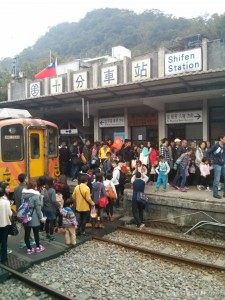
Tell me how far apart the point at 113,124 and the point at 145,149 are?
17.0ft

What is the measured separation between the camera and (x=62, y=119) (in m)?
17.8

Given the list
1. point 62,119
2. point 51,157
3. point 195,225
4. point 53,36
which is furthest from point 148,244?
point 53,36

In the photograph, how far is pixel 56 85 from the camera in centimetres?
1753

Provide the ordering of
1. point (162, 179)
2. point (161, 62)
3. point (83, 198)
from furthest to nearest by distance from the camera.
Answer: point (161, 62) → point (162, 179) → point (83, 198)

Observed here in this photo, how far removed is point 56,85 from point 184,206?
11.2 m

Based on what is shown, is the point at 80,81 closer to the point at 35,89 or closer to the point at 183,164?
the point at 35,89

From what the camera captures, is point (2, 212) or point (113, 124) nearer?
point (2, 212)

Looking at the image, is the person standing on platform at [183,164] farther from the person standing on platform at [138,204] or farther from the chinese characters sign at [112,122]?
the chinese characters sign at [112,122]

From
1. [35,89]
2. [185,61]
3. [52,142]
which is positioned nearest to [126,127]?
[185,61]

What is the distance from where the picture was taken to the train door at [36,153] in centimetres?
997

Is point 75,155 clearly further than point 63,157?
No

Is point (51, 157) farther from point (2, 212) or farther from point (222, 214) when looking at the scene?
point (222, 214)

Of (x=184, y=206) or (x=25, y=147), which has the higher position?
(x=25, y=147)

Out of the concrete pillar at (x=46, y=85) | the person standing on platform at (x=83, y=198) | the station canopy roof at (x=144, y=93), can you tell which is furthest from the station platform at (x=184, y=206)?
the concrete pillar at (x=46, y=85)
